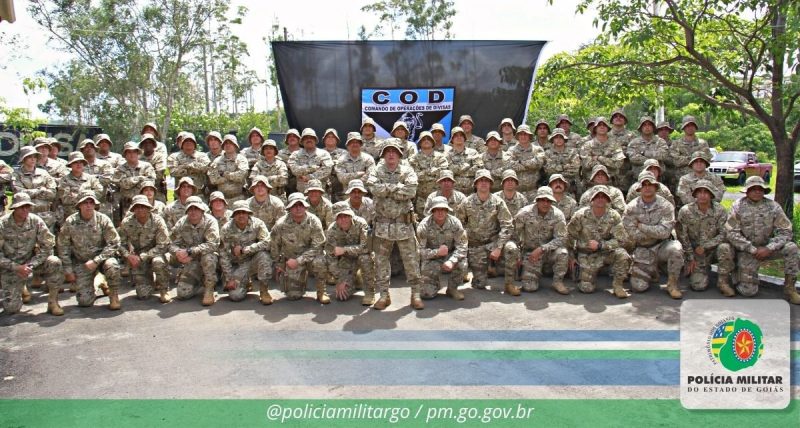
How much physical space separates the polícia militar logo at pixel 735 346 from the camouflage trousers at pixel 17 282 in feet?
22.2

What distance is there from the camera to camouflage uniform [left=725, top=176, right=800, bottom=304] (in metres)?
7.04

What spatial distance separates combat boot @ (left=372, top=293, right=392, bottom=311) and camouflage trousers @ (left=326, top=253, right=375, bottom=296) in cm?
29

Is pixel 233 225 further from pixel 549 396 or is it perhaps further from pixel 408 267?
pixel 549 396

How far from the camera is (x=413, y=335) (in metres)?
5.97

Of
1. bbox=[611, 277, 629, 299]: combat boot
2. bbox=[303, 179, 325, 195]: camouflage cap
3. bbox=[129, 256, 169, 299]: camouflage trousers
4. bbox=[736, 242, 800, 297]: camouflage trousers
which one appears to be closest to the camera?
bbox=[736, 242, 800, 297]: camouflage trousers

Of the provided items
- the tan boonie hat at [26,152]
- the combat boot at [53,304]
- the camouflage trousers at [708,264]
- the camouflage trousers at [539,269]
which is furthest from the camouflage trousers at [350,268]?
the tan boonie hat at [26,152]

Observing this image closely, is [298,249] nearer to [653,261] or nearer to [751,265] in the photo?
[653,261]

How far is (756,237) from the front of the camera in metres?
7.36

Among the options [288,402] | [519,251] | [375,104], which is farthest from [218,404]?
[375,104]

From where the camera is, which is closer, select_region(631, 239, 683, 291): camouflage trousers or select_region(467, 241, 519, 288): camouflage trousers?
select_region(631, 239, 683, 291): camouflage trousers

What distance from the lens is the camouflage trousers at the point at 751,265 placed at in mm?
7031

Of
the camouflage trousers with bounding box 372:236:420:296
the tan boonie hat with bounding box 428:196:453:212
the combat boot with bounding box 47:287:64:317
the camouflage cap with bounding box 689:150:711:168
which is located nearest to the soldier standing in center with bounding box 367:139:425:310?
the camouflage trousers with bounding box 372:236:420:296

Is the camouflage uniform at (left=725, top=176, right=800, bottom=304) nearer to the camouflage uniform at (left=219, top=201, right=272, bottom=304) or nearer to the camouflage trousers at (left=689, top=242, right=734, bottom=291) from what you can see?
the camouflage trousers at (left=689, top=242, right=734, bottom=291)

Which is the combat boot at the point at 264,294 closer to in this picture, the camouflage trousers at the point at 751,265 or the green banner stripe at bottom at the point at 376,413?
the green banner stripe at bottom at the point at 376,413
